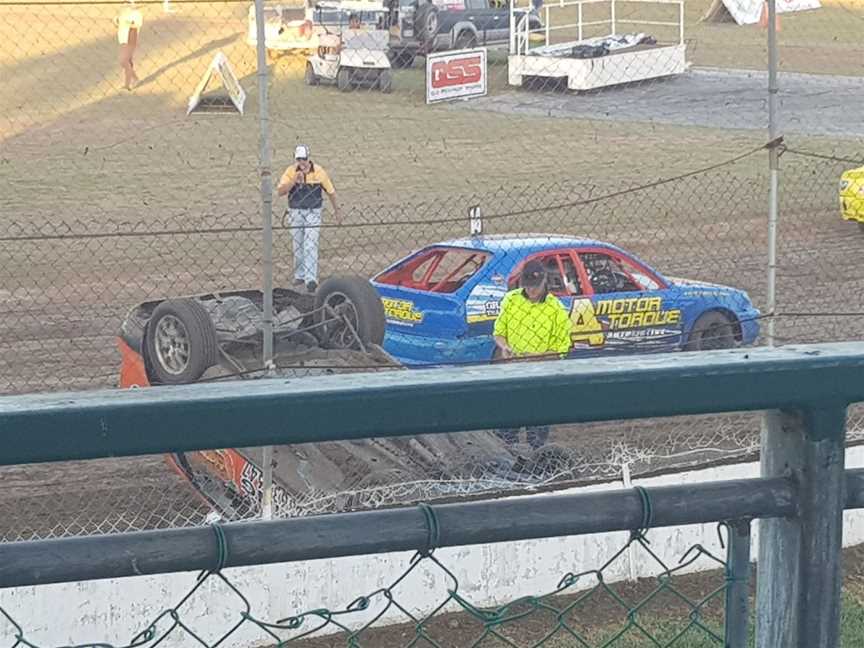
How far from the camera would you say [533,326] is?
9562 millimetres

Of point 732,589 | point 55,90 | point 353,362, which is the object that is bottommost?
point 353,362

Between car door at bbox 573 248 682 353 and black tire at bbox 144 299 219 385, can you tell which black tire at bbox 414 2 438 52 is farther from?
black tire at bbox 144 299 219 385

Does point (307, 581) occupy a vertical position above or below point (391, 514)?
below

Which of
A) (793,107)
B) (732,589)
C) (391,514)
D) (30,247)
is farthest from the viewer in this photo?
(793,107)

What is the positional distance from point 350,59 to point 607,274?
11813 mm

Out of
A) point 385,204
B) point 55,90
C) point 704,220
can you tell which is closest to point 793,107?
point 704,220

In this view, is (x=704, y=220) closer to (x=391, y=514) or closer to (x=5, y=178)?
(x=5, y=178)

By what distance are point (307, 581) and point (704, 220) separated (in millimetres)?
12156

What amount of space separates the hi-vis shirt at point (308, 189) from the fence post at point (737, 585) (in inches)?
513

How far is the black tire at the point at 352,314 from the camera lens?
963 cm

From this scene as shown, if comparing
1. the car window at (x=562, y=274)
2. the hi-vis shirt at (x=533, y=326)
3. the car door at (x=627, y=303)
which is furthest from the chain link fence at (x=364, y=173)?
the car door at (x=627, y=303)

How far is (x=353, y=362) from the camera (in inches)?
359

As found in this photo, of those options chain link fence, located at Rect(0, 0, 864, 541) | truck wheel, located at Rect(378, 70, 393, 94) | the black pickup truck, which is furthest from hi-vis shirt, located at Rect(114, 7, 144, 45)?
the black pickup truck

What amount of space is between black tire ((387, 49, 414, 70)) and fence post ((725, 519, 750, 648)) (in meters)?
20.4
